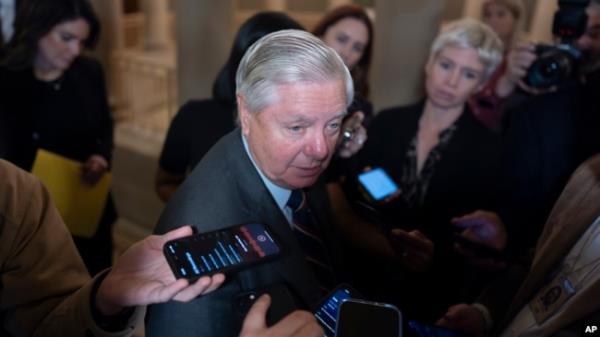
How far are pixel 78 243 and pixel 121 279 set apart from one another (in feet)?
4.44

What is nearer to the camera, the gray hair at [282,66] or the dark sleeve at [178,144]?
the gray hair at [282,66]

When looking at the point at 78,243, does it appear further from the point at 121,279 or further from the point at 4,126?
the point at 121,279

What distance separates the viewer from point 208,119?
160cm

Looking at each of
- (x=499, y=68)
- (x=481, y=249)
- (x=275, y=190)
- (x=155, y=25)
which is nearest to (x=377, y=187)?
(x=481, y=249)

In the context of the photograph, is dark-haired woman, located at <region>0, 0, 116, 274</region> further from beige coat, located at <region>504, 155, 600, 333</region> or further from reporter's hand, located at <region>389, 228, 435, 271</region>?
beige coat, located at <region>504, 155, 600, 333</region>

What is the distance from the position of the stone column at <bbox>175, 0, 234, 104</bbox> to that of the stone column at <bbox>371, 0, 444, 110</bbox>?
0.92 meters

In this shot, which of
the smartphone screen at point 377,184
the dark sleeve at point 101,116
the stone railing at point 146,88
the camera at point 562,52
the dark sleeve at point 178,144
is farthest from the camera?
the stone railing at point 146,88

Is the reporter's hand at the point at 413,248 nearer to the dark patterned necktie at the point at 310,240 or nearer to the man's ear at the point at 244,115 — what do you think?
the dark patterned necktie at the point at 310,240

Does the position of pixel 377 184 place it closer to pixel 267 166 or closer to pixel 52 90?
pixel 267 166

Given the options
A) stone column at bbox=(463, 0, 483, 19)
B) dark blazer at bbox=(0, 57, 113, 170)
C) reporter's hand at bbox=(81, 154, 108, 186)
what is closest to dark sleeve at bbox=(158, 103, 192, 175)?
reporter's hand at bbox=(81, 154, 108, 186)

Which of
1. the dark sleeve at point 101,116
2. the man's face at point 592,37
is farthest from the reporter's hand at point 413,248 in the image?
the dark sleeve at point 101,116

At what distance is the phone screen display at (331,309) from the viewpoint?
890 millimetres

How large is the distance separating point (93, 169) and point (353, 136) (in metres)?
1.08

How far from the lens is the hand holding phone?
1365 mm
